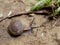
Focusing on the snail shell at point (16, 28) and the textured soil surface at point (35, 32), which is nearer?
the textured soil surface at point (35, 32)

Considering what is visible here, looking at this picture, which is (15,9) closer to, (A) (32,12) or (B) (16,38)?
(A) (32,12)

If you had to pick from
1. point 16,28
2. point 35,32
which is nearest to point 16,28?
point 16,28

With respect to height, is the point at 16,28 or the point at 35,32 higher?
the point at 16,28

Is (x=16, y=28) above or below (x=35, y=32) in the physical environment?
above

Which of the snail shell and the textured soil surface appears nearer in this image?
the textured soil surface

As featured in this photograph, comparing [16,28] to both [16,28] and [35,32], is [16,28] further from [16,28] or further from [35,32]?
[35,32]

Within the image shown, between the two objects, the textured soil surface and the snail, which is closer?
the textured soil surface

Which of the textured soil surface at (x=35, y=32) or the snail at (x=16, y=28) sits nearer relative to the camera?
the textured soil surface at (x=35, y=32)

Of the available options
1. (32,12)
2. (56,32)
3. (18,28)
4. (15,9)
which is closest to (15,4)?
(15,9)
